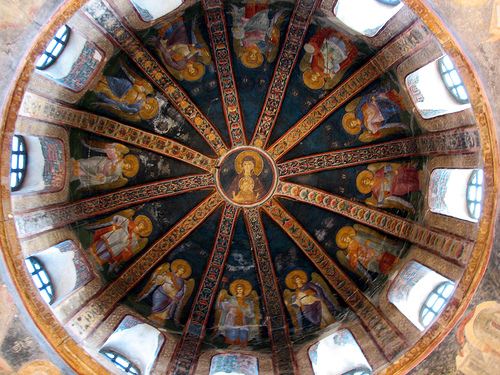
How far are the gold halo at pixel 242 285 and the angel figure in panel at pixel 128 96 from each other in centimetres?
492

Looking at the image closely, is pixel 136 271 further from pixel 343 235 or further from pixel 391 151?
pixel 391 151

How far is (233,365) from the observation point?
10.8 metres

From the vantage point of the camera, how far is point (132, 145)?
12219 millimetres

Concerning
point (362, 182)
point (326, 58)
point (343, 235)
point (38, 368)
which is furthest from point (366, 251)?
point (38, 368)

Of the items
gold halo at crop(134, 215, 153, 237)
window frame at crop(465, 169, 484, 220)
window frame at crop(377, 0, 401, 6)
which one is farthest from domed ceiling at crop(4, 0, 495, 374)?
window frame at crop(465, 169, 484, 220)

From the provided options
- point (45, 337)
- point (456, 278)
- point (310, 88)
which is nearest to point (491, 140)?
point (456, 278)

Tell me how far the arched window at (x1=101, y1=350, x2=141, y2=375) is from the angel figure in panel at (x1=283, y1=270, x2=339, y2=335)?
398 cm

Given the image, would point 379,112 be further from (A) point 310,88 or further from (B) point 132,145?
(B) point 132,145

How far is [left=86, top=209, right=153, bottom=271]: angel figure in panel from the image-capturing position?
11.6 meters

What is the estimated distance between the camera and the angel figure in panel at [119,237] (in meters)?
11.6

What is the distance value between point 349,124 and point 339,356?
5.72 m

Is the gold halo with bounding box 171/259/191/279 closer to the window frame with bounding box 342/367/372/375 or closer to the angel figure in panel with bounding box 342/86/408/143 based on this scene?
the window frame with bounding box 342/367/372/375

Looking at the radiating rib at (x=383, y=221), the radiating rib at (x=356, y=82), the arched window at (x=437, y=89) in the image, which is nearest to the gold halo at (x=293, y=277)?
the radiating rib at (x=383, y=221)

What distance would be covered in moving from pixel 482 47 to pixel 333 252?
20.8ft
